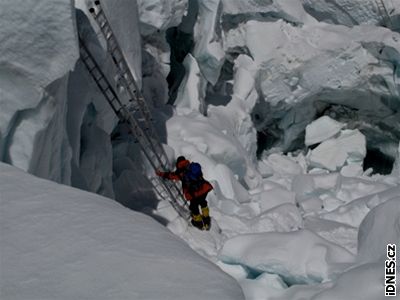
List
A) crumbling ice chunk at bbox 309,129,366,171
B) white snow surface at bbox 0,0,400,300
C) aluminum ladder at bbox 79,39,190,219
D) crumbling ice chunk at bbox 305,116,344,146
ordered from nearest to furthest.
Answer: white snow surface at bbox 0,0,400,300, aluminum ladder at bbox 79,39,190,219, crumbling ice chunk at bbox 309,129,366,171, crumbling ice chunk at bbox 305,116,344,146

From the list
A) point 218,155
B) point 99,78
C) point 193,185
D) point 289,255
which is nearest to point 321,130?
point 218,155

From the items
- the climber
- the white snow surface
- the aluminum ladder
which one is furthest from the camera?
the climber

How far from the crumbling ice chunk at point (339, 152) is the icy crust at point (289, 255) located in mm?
7376

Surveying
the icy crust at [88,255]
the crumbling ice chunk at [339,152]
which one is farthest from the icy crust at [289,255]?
the crumbling ice chunk at [339,152]

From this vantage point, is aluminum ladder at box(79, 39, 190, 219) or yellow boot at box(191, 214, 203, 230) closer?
aluminum ladder at box(79, 39, 190, 219)

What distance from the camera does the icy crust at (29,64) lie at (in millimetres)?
3922

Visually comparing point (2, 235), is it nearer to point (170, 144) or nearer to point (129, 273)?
point (129, 273)

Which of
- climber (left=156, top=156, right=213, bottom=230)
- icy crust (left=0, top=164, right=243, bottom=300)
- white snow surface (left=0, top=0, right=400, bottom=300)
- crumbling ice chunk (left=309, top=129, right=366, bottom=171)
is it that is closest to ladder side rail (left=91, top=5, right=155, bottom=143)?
white snow surface (left=0, top=0, right=400, bottom=300)

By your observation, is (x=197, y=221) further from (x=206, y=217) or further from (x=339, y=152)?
(x=339, y=152)

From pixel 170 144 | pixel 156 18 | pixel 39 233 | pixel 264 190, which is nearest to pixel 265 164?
pixel 264 190

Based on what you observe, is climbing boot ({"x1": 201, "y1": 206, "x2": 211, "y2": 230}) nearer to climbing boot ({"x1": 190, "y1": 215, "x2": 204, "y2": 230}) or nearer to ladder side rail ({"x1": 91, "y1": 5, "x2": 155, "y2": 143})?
climbing boot ({"x1": 190, "y1": 215, "x2": 204, "y2": 230})

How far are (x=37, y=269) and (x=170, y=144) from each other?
19.2 feet

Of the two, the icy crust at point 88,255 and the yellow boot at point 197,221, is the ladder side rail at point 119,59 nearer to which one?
the yellow boot at point 197,221

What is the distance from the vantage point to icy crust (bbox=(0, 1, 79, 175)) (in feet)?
12.9
